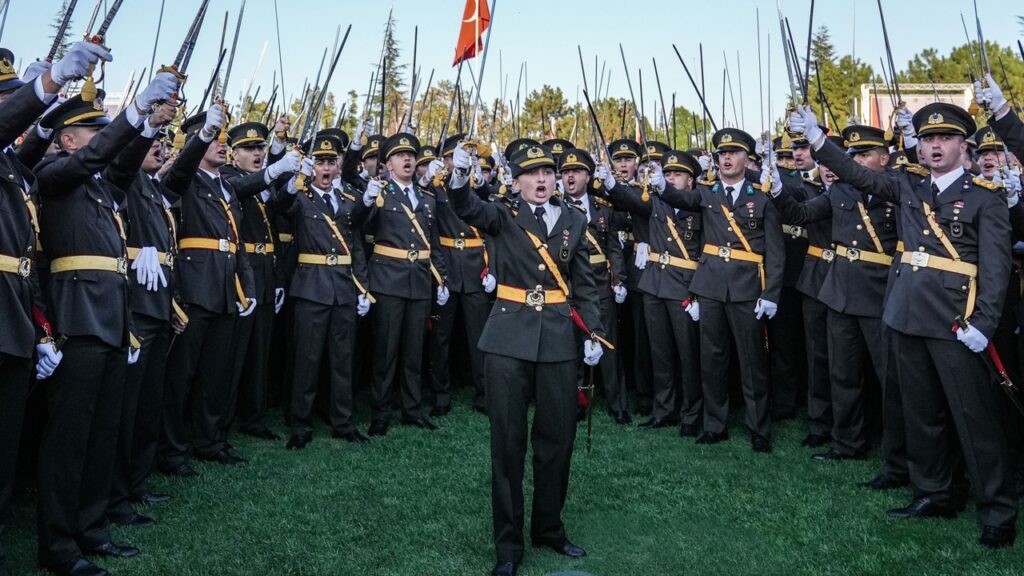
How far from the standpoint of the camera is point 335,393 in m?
7.68

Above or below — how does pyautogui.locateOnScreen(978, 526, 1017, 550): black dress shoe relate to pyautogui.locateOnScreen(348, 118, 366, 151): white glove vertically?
below

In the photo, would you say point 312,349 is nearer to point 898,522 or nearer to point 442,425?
point 442,425

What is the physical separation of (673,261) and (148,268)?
4.77 m

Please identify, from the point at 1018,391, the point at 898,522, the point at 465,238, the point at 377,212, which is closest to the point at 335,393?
the point at 377,212

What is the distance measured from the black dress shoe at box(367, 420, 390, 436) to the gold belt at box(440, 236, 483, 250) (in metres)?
2.04

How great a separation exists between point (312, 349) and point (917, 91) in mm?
19006

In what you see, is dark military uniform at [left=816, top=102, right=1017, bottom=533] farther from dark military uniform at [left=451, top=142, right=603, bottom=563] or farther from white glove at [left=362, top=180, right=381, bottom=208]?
white glove at [left=362, top=180, right=381, bottom=208]

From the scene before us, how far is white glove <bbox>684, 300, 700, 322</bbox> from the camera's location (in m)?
8.01

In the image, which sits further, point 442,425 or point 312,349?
point 442,425

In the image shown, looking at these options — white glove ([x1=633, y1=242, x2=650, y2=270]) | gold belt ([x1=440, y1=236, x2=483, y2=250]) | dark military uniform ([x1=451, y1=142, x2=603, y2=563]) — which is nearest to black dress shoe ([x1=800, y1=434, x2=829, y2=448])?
white glove ([x1=633, y1=242, x2=650, y2=270])

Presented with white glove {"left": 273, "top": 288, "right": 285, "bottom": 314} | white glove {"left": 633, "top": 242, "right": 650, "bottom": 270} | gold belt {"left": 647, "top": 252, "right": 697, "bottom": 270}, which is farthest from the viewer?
white glove {"left": 633, "top": 242, "right": 650, "bottom": 270}

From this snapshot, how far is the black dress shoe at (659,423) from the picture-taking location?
8346mm

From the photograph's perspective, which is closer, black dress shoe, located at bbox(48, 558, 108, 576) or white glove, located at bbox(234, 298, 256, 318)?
black dress shoe, located at bbox(48, 558, 108, 576)

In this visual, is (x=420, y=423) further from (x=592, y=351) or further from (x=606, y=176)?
(x=592, y=351)
